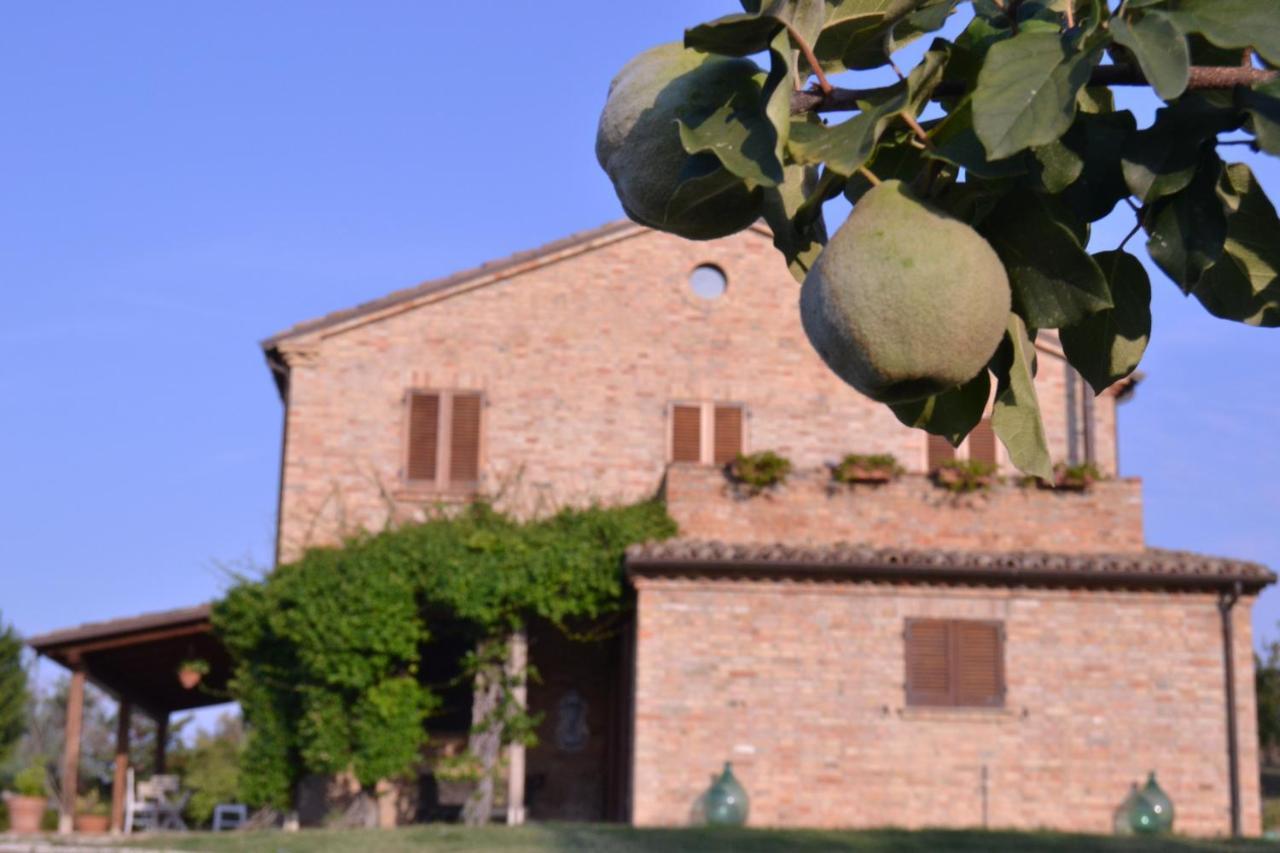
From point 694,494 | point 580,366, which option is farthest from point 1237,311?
point 580,366

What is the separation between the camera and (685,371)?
68.9 ft

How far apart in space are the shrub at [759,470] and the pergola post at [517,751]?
9.24 feet

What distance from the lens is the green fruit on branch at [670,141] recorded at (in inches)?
68.7

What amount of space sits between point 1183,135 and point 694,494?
1708 cm

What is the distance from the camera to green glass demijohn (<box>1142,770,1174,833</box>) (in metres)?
17.0

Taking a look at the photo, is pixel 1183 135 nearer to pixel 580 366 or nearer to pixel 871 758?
pixel 871 758

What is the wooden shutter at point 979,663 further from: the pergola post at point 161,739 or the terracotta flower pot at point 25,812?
the pergola post at point 161,739

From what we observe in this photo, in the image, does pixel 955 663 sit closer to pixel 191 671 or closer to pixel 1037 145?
pixel 191 671

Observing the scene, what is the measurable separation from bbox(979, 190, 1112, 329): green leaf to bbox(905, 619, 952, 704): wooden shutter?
16.1 meters

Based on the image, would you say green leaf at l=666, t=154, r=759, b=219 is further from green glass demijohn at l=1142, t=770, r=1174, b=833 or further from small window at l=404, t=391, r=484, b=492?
small window at l=404, t=391, r=484, b=492

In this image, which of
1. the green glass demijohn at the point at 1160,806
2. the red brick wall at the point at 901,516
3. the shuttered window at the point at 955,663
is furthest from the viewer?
the red brick wall at the point at 901,516

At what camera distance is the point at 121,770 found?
21.4 metres

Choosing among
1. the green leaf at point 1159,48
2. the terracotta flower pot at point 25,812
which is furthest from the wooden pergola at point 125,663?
the green leaf at point 1159,48

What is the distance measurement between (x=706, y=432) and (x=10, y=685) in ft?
51.0
